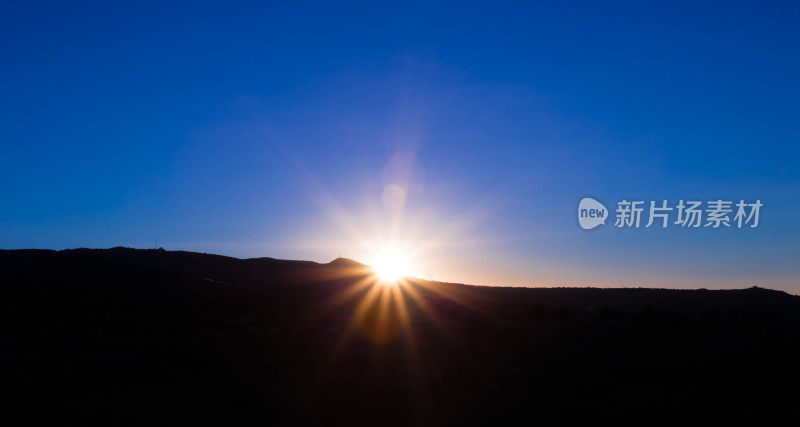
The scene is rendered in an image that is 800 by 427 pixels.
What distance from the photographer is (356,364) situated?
16594 millimetres

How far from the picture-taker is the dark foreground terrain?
11617mm

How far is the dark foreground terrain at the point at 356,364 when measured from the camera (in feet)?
38.1

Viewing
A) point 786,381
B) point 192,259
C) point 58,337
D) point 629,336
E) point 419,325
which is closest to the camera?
point 786,381

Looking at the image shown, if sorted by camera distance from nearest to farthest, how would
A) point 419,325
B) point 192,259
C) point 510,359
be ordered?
point 510,359
point 419,325
point 192,259

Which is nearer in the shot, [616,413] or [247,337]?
[616,413]

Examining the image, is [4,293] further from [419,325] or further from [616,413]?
[616,413]

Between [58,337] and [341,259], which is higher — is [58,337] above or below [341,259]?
below

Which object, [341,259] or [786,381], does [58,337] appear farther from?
[341,259]

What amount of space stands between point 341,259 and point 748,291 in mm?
38414

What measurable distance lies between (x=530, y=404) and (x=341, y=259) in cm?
4415

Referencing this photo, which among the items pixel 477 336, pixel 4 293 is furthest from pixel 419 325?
pixel 4 293

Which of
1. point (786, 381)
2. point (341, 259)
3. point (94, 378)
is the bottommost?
point (94, 378)

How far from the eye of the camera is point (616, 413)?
37.0 ft

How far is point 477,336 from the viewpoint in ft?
69.1
